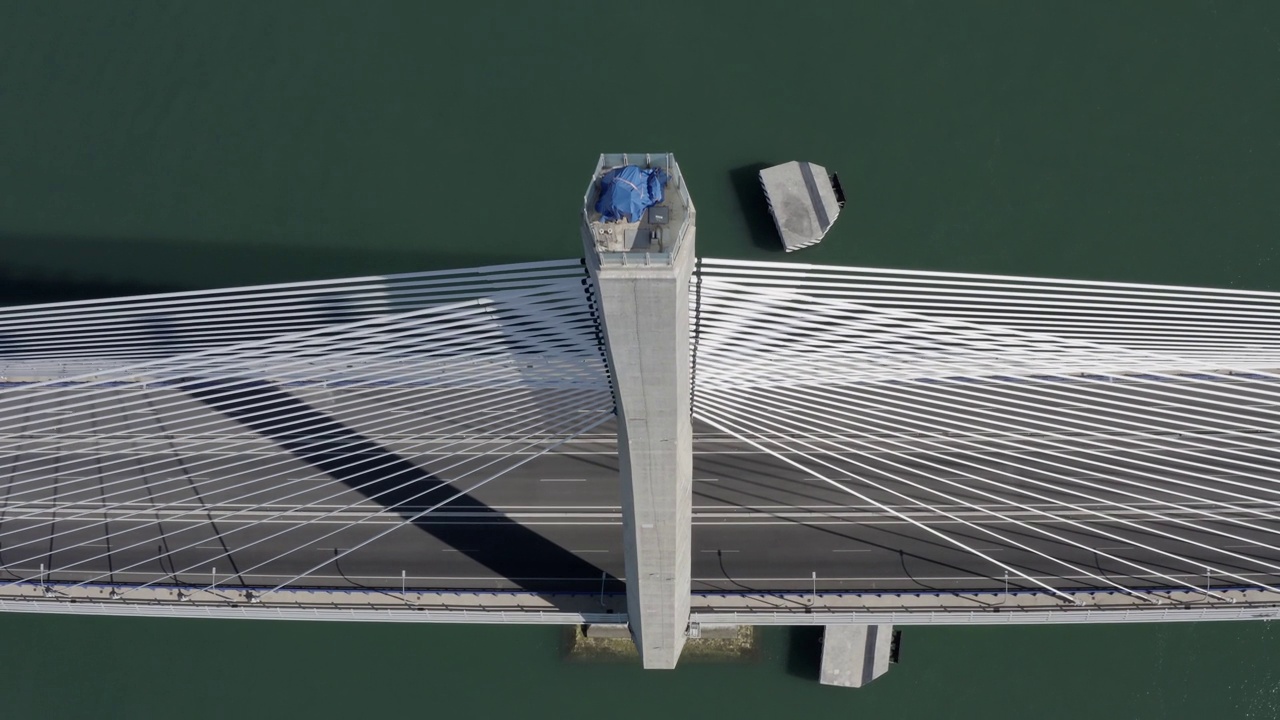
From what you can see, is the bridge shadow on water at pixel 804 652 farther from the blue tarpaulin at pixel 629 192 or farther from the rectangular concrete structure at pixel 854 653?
the blue tarpaulin at pixel 629 192

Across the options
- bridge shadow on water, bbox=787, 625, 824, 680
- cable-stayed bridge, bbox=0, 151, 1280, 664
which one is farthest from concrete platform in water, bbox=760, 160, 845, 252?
bridge shadow on water, bbox=787, 625, 824, 680

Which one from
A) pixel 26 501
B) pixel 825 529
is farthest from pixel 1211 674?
pixel 26 501

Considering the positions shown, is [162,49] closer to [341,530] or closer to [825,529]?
[341,530]

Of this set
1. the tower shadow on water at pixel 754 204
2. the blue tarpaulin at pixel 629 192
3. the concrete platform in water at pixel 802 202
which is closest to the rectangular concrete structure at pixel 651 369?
A: the blue tarpaulin at pixel 629 192

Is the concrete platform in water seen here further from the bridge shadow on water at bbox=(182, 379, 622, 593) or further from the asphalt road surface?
the bridge shadow on water at bbox=(182, 379, 622, 593)

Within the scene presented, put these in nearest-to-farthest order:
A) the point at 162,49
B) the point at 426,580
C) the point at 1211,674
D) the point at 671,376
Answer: the point at 671,376 → the point at 426,580 → the point at 1211,674 → the point at 162,49

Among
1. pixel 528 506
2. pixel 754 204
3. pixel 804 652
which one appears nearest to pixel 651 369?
pixel 528 506
